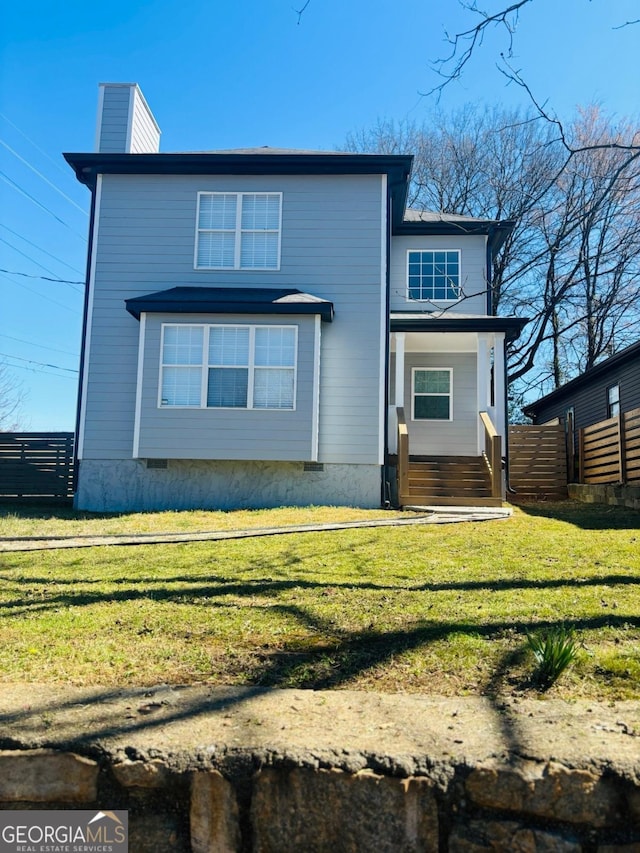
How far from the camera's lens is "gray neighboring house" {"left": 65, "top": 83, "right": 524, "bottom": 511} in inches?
452

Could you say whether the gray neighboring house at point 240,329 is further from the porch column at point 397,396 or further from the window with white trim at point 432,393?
the window with white trim at point 432,393

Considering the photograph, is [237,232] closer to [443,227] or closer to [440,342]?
[440,342]

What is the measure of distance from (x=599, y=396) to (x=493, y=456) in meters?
8.46

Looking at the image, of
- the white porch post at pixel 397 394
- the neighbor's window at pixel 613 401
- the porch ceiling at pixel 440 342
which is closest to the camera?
the white porch post at pixel 397 394

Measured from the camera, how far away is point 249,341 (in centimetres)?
1155

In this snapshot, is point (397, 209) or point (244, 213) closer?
point (244, 213)

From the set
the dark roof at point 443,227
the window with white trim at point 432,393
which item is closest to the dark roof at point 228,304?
the window with white trim at point 432,393

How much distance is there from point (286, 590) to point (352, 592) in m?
0.44

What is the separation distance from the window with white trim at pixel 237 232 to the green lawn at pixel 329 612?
7126 millimetres

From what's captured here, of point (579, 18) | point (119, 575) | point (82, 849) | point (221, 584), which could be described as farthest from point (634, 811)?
point (579, 18)

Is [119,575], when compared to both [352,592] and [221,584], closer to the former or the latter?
[221,584]

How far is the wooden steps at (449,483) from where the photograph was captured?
35.9ft

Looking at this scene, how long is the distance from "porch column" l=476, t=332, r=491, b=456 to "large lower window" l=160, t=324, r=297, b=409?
170 inches

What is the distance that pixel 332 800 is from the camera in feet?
6.02
